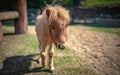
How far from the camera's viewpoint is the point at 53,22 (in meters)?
5.36

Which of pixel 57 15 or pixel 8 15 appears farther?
pixel 8 15

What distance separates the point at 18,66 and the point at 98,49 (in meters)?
3.54

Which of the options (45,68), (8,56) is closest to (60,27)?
(45,68)

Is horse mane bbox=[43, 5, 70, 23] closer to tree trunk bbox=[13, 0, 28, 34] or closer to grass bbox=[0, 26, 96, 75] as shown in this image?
grass bbox=[0, 26, 96, 75]

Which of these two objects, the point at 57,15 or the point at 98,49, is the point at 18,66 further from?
the point at 98,49

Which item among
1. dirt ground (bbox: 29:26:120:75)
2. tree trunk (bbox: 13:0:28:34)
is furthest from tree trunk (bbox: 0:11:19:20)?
dirt ground (bbox: 29:26:120:75)

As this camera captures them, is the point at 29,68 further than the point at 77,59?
No

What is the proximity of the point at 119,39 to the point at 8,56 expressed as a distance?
5.58 metres

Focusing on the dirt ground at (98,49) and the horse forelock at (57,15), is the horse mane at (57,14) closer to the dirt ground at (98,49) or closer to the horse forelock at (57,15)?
the horse forelock at (57,15)

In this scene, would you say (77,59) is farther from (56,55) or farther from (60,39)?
(60,39)

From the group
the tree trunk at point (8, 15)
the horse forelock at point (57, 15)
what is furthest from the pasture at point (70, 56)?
the horse forelock at point (57, 15)

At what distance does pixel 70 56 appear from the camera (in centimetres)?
773

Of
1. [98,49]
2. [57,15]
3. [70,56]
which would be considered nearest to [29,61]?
[70,56]

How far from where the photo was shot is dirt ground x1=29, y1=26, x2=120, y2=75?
22.6 ft
